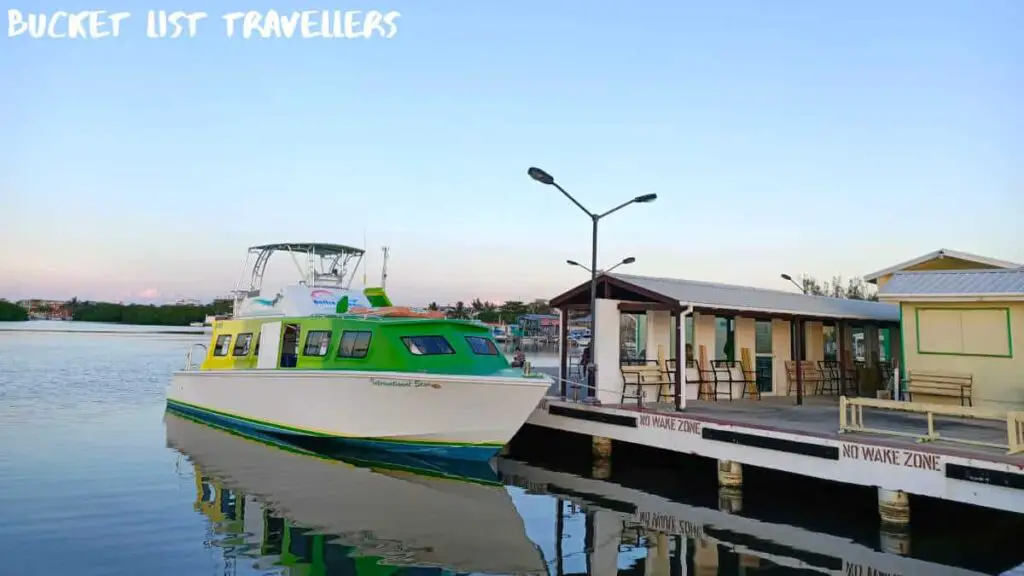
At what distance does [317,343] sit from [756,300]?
10969 millimetres

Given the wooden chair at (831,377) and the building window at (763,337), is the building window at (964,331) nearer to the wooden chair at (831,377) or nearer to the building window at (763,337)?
the building window at (763,337)

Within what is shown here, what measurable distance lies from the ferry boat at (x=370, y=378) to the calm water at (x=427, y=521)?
0.76 metres

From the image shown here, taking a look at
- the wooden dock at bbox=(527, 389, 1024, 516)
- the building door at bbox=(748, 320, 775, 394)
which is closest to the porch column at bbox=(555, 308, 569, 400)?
the wooden dock at bbox=(527, 389, 1024, 516)

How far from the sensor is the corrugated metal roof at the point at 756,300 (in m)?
15.2

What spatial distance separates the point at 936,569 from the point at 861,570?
92 centimetres

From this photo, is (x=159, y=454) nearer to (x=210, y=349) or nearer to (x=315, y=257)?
(x=210, y=349)

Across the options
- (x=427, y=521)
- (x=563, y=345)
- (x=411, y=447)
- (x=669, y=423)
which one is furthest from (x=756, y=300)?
(x=427, y=521)

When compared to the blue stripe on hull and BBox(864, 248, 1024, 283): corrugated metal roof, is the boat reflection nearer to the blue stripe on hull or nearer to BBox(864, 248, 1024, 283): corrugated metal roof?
the blue stripe on hull

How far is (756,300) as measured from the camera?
16.8m

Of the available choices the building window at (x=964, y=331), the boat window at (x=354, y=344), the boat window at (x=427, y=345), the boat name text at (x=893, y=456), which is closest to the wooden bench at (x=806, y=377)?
the building window at (x=964, y=331)

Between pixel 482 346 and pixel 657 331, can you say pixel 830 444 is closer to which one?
pixel 657 331

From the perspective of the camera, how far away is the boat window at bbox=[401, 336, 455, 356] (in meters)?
14.3

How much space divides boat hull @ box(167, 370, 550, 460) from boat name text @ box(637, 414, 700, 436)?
80.0 inches

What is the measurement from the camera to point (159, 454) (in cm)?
1562
